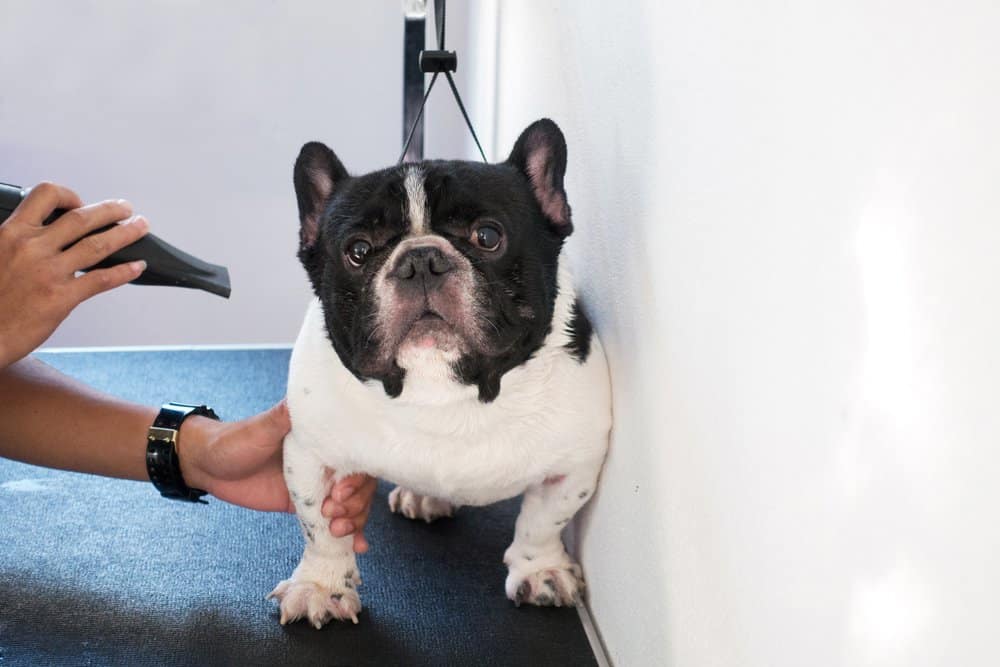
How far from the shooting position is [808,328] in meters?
0.67

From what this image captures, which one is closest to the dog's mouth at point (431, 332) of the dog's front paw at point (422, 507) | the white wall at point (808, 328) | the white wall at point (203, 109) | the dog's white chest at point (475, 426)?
the dog's white chest at point (475, 426)

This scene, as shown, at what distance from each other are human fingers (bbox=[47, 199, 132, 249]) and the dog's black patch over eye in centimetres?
50

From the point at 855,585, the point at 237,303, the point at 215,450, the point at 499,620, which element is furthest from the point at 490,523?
the point at 237,303

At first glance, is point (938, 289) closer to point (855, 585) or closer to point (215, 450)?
point (855, 585)

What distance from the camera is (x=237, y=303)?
318 cm

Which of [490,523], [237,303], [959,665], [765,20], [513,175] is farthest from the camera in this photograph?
[237,303]

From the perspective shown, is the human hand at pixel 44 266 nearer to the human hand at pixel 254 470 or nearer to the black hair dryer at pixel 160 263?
the black hair dryer at pixel 160 263

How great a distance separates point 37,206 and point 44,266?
0.08m

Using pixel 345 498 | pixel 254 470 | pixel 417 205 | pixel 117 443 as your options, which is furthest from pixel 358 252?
pixel 117 443

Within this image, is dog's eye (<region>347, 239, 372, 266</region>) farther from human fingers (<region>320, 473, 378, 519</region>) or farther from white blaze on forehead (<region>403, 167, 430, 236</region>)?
human fingers (<region>320, 473, 378, 519</region>)

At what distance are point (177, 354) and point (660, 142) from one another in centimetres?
166

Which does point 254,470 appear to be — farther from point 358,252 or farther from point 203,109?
point 203,109

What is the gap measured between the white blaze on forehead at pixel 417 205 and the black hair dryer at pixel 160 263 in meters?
0.33

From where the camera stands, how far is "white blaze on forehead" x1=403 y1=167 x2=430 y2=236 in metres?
1.18
